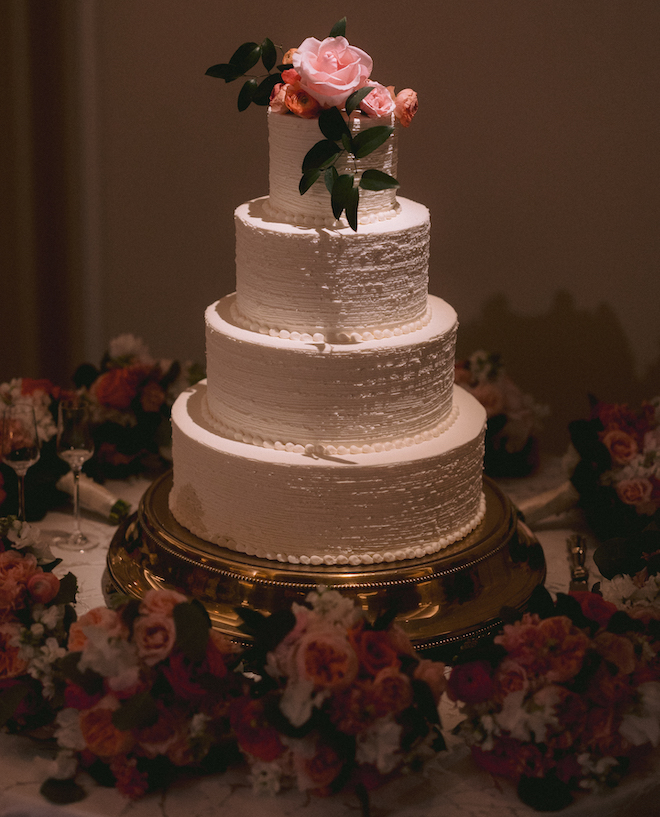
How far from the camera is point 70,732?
220 cm

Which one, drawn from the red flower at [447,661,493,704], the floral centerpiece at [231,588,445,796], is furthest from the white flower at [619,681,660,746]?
the floral centerpiece at [231,588,445,796]

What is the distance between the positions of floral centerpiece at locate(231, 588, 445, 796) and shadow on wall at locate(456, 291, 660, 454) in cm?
257

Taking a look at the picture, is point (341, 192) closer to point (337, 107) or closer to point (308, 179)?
point (308, 179)

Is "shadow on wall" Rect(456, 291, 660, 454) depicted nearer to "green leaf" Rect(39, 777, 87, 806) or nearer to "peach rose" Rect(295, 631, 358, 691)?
"peach rose" Rect(295, 631, 358, 691)

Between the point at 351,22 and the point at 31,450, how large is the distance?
8.09 feet

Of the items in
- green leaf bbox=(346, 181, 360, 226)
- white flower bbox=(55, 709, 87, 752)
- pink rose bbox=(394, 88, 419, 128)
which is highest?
pink rose bbox=(394, 88, 419, 128)

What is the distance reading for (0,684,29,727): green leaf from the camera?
228cm

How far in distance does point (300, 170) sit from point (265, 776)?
1564 mm

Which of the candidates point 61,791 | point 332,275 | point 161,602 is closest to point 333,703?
point 161,602

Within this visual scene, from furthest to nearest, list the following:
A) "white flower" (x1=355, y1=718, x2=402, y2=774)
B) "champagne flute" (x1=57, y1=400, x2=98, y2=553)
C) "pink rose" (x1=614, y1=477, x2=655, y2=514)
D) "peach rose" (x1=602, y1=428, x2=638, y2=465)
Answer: "peach rose" (x1=602, y1=428, x2=638, y2=465)
"pink rose" (x1=614, y1=477, x2=655, y2=514)
"champagne flute" (x1=57, y1=400, x2=98, y2=553)
"white flower" (x1=355, y1=718, x2=402, y2=774)

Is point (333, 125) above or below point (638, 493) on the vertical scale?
above

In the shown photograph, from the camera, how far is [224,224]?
480 centimetres

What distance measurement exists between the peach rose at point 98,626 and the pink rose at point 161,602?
6 centimetres

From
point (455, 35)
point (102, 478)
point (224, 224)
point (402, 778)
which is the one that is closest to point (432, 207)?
point (455, 35)
